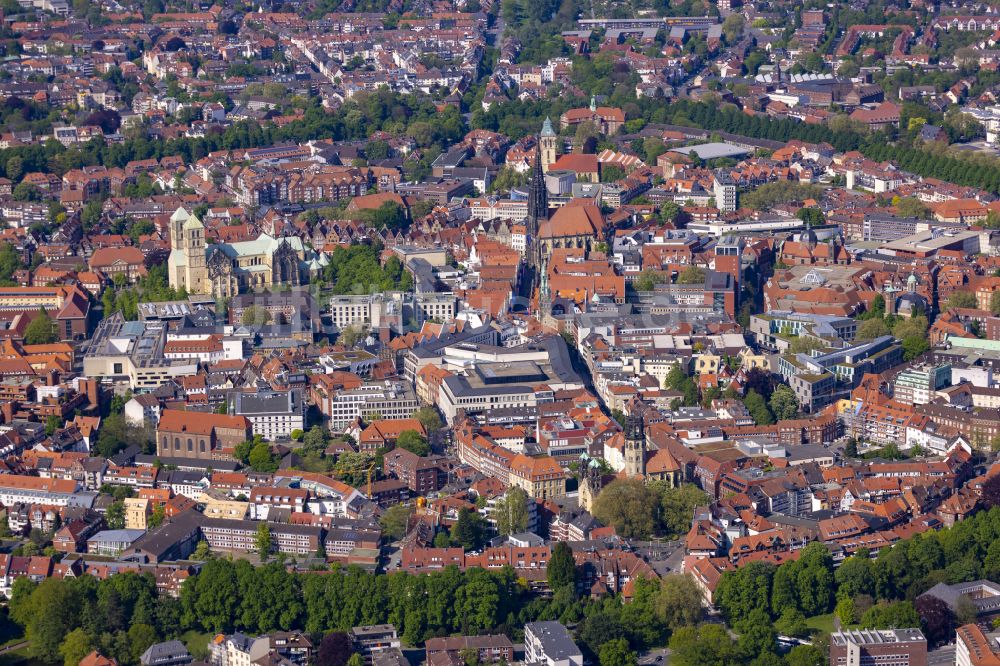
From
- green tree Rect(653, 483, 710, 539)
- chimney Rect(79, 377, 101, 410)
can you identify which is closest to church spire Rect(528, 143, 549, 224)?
chimney Rect(79, 377, 101, 410)

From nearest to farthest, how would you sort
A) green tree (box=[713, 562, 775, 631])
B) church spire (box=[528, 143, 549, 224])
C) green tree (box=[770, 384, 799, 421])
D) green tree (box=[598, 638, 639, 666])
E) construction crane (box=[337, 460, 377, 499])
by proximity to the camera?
green tree (box=[598, 638, 639, 666])
green tree (box=[713, 562, 775, 631])
construction crane (box=[337, 460, 377, 499])
green tree (box=[770, 384, 799, 421])
church spire (box=[528, 143, 549, 224])

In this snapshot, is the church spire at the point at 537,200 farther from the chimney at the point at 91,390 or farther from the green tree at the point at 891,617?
the green tree at the point at 891,617

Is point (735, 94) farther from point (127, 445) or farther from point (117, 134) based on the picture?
point (127, 445)

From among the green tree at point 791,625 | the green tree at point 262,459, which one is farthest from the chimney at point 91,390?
the green tree at point 791,625

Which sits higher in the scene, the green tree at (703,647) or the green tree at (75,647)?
the green tree at (703,647)

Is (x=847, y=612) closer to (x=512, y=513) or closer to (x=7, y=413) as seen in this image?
(x=512, y=513)

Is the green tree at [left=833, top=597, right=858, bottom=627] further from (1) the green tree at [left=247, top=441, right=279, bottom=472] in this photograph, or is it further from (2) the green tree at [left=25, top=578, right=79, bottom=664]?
(2) the green tree at [left=25, top=578, right=79, bottom=664]

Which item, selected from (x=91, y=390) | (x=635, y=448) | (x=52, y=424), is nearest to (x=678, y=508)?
(x=635, y=448)
